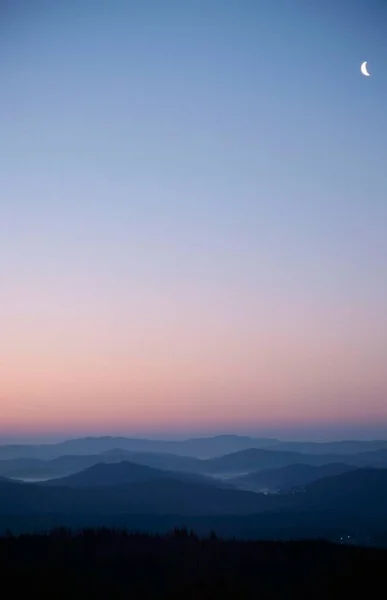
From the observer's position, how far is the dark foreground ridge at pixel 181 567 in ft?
74.2

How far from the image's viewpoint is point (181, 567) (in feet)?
83.9

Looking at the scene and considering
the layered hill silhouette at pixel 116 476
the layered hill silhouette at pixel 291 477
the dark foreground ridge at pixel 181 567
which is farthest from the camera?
the layered hill silhouette at pixel 291 477

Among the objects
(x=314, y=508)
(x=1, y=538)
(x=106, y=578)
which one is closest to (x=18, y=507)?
(x=314, y=508)

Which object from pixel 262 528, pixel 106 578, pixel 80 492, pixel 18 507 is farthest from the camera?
pixel 80 492

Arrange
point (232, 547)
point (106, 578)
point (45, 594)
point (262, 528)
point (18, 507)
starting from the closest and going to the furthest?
1. point (45, 594)
2. point (106, 578)
3. point (232, 547)
4. point (262, 528)
5. point (18, 507)

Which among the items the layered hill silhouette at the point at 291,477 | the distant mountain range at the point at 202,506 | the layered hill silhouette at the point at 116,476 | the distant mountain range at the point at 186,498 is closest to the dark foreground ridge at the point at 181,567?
the distant mountain range at the point at 202,506

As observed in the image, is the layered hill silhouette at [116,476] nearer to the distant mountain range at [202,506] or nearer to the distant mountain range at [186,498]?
the distant mountain range at [202,506]

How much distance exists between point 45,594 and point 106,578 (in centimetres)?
217

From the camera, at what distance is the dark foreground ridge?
2261 centimetres

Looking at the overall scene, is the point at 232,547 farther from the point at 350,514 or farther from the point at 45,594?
the point at 350,514

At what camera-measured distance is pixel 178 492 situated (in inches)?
4892

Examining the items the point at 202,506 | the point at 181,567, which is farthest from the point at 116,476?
the point at 181,567

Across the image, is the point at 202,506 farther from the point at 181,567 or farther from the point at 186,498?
the point at 181,567

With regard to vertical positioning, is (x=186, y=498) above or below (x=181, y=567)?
above
